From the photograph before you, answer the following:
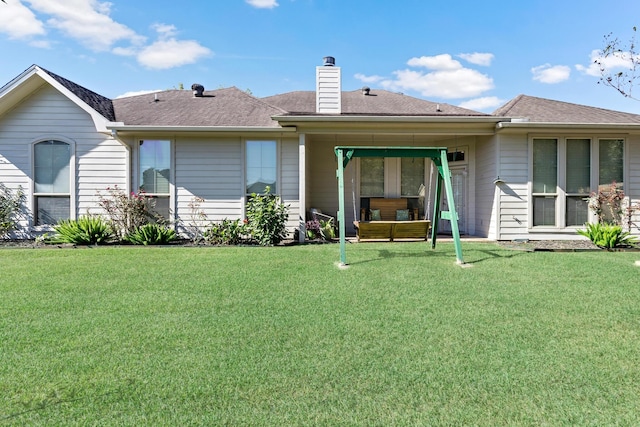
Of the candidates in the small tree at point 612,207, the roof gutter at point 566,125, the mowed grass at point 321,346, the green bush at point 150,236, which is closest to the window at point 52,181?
the green bush at point 150,236

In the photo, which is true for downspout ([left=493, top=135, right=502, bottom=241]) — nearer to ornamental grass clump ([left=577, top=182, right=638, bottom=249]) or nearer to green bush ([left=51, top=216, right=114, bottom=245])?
ornamental grass clump ([left=577, top=182, right=638, bottom=249])

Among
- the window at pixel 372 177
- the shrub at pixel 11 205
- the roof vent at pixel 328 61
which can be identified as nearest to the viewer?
the shrub at pixel 11 205

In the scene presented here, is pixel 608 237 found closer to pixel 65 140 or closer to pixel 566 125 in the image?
pixel 566 125

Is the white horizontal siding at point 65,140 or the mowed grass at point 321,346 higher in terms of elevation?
the white horizontal siding at point 65,140

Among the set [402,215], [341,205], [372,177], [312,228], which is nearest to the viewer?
[341,205]

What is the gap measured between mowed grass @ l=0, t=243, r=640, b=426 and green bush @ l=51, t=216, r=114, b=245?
9.71 feet

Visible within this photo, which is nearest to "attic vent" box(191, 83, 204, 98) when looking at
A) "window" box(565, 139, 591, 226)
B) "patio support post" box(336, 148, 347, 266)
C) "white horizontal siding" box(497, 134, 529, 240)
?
"patio support post" box(336, 148, 347, 266)

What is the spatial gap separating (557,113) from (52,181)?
13450 mm

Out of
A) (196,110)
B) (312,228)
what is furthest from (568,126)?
(196,110)

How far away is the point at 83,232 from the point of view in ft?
30.6

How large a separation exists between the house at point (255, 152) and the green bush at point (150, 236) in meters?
0.91

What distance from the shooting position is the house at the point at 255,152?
9.70m

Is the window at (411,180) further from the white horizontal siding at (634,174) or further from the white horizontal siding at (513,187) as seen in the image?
the white horizontal siding at (634,174)

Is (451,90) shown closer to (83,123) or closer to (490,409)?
(83,123)
